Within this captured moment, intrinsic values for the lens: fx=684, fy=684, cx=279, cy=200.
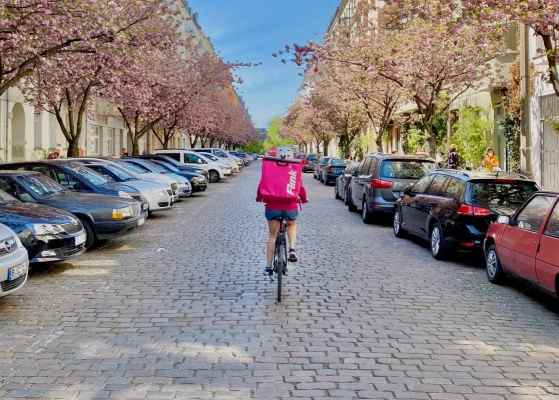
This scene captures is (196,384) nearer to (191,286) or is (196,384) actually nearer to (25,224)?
(191,286)

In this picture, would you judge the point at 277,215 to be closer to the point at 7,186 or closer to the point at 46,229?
the point at 46,229

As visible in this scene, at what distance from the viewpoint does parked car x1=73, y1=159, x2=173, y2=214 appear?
16.6m

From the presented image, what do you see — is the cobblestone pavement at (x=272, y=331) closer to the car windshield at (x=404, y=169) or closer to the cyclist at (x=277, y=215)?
the cyclist at (x=277, y=215)

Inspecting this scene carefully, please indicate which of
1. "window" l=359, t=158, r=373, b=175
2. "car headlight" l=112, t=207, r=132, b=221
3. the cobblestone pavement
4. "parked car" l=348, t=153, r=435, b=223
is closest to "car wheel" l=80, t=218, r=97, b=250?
the cobblestone pavement

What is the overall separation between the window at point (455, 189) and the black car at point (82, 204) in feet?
17.9

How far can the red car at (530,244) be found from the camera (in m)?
7.23

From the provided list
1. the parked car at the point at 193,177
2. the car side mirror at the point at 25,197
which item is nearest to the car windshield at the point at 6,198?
the car side mirror at the point at 25,197

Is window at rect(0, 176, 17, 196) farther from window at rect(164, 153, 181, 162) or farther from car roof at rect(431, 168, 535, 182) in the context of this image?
window at rect(164, 153, 181, 162)

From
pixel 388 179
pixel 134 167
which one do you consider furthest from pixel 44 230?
pixel 134 167

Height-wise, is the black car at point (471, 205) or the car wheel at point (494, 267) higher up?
the black car at point (471, 205)

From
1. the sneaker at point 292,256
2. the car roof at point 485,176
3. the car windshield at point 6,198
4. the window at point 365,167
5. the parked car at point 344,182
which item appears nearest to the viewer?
the sneaker at point 292,256

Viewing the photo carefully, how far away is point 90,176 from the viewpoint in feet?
47.5

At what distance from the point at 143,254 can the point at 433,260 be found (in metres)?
4.75

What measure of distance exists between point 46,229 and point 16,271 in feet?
6.47
